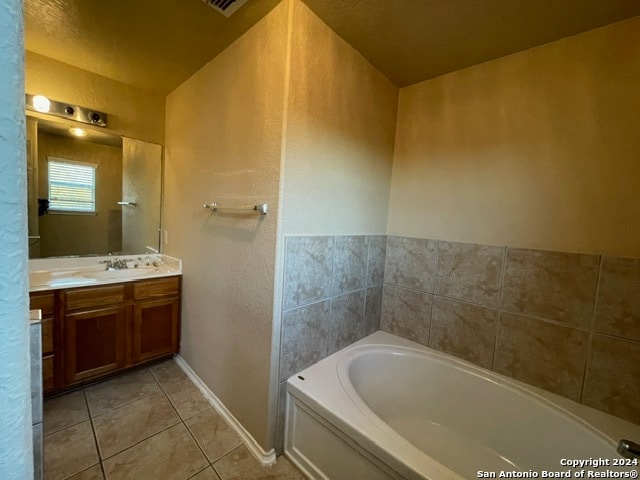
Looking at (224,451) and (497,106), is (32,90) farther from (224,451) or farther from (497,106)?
(497,106)

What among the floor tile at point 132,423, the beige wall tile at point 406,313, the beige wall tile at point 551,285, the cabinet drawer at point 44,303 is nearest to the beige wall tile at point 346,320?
the beige wall tile at point 406,313

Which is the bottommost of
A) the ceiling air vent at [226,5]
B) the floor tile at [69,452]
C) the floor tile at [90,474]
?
the floor tile at [90,474]

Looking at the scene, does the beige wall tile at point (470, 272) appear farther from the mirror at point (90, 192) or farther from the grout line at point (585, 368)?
the mirror at point (90, 192)

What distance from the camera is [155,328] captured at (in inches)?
80.9

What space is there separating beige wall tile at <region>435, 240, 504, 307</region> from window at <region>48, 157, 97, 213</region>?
2.66 meters

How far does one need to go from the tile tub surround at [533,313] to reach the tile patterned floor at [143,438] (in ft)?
4.06

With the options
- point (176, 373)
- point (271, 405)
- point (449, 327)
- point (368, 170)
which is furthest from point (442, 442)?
point (176, 373)

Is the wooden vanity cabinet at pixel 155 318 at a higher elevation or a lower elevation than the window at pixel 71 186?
lower

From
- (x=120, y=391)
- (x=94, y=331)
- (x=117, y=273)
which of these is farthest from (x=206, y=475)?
(x=117, y=273)

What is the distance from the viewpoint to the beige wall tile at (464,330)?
1.55 m

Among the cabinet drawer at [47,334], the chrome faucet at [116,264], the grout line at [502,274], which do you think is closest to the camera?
the grout line at [502,274]

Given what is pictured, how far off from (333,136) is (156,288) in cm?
175

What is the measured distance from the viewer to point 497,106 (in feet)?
4.93

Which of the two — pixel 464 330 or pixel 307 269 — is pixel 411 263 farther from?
→ pixel 307 269
